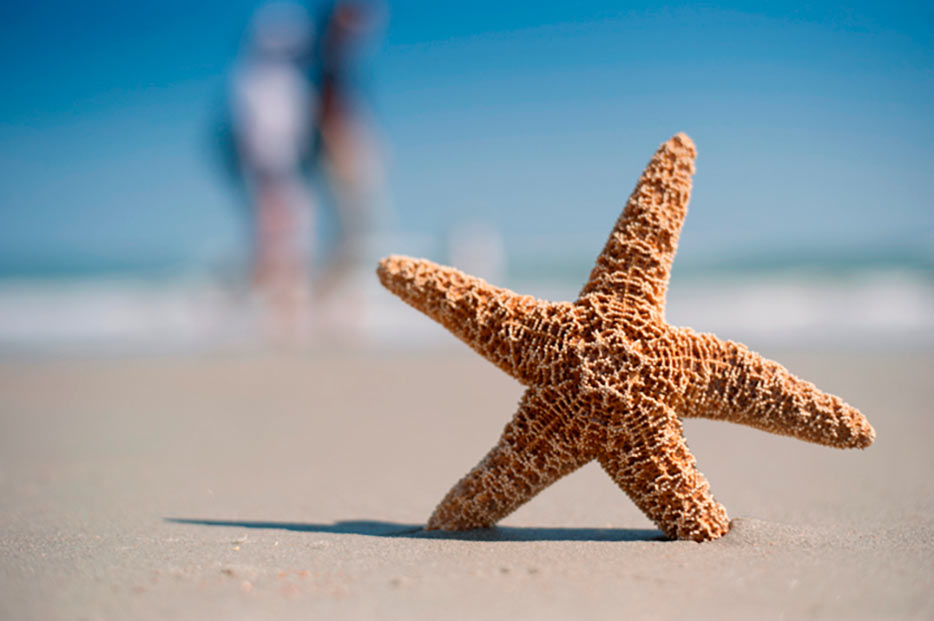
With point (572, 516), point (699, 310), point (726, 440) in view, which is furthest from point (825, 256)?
point (572, 516)

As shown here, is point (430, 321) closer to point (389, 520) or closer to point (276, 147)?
point (276, 147)

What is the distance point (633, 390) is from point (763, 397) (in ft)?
1.50

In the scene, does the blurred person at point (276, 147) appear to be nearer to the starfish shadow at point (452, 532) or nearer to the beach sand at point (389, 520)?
the beach sand at point (389, 520)

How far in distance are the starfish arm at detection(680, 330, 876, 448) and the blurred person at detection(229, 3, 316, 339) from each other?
897 cm

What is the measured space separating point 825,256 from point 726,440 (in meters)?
21.7

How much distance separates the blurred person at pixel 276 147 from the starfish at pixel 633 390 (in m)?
8.51

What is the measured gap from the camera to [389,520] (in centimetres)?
365

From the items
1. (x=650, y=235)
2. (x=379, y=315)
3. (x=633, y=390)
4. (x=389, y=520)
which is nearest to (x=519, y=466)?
(x=633, y=390)

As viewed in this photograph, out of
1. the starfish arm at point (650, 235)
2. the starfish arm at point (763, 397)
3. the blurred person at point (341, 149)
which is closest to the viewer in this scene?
the starfish arm at point (763, 397)

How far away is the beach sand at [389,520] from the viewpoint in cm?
238

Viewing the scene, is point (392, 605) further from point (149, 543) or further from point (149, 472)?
point (149, 472)

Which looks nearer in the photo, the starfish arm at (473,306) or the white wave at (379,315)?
the starfish arm at (473,306)

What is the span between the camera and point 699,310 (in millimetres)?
16547

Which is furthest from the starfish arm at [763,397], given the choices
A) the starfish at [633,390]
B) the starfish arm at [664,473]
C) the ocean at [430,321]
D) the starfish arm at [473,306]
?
the ocean at [430,321]
